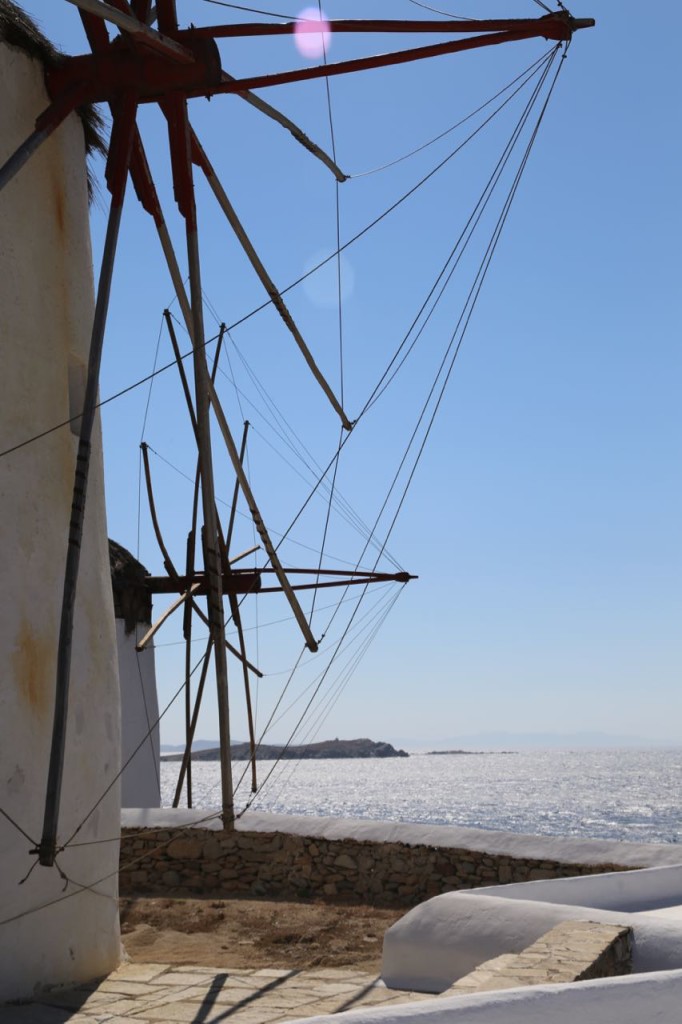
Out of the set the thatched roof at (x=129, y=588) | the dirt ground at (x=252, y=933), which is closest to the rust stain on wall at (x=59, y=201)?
the dirt ground at (x=252, y=933)

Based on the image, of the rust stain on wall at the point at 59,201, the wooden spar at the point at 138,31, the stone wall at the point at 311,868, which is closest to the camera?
the wooden spar at the point at 138,31

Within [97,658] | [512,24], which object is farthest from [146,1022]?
[512,24]

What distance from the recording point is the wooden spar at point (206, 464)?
559 cm

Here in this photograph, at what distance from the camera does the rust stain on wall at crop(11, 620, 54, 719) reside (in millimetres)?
5516

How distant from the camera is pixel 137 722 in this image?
13.5 meters

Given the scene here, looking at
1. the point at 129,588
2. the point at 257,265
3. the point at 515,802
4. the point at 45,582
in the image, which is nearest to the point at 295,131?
the point at 257,265

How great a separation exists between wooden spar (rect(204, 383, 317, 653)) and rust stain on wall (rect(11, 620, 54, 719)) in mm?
1356

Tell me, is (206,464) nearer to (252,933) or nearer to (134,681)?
(252,933)

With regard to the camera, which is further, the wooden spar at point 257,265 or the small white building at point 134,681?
the small white building at point 134,681

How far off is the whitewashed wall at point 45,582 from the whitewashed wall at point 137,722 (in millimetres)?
7055

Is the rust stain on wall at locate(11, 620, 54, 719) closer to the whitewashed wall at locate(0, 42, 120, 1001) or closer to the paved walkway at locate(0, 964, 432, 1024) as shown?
the whitewashed wall at locate(0, 42, 120, 1001)

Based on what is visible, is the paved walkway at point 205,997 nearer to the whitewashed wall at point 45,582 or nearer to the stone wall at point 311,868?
the whitewashed wall at point 45,582

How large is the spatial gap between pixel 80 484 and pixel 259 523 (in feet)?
Result: 5.67

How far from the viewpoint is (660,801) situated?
61.7 meters
